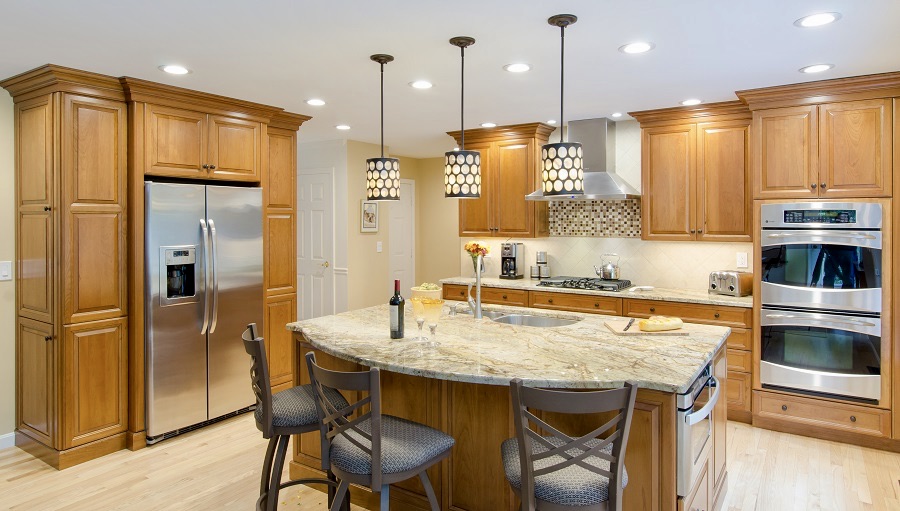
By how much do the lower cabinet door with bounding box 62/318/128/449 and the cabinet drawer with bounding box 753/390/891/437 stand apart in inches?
→ 174

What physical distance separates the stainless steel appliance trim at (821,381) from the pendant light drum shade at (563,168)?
249 cm

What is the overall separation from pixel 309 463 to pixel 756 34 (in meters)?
3.30

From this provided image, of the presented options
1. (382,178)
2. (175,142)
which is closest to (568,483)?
(382,178)

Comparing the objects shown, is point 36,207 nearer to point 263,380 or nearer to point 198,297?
point 198,297

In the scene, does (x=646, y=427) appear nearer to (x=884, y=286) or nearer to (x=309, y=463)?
(x=309, y=463)

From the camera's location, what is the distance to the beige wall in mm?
3793

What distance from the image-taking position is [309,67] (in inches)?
138

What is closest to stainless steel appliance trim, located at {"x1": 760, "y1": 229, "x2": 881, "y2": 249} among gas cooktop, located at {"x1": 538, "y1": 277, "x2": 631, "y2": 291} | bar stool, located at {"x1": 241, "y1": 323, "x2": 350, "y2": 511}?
gas cooktop, located at {"x1": 538, "y1": 277, "x2": 631, "y2": 291}

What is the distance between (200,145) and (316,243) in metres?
2.74

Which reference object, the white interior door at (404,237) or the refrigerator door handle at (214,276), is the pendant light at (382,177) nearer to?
the refrigerator door handle at (214,276)

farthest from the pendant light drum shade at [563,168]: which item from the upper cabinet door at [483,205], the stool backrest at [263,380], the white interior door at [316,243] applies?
the white interior door at [316,243]

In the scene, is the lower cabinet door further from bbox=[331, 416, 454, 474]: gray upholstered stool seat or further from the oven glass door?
the oven glass door

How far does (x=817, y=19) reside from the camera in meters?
2.70

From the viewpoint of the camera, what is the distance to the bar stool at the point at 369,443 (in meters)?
2.03
